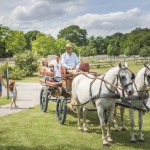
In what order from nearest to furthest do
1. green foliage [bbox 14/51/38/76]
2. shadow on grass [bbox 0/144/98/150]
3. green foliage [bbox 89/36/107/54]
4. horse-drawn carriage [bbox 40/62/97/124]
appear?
shadow on grass [bbox 0/144/98/150] → horse-drawn carriage [bbox 40/62/97/124] → green foliage [bbox 14/51/38/76] → green foliage [bbox 89/36/107/54]

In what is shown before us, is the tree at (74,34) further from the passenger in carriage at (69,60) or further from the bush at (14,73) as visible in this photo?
the passenger in carriage at (69,60)

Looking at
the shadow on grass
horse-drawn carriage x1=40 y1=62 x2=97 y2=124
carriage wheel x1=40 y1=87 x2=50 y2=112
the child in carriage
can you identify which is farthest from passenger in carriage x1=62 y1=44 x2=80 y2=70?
the shadow on grass

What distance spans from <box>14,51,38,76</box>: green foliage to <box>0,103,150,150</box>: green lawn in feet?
80.0

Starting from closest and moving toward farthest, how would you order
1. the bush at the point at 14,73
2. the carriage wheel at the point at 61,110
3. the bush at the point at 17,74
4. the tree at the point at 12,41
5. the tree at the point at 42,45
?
the carriage wheel at the point at 61,110, the bush at the point at 14,73, the bush at the point at 17,74, the tree at the point at 12,41, the tree at the point at 42,45

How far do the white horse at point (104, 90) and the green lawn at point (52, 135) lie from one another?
601 mm

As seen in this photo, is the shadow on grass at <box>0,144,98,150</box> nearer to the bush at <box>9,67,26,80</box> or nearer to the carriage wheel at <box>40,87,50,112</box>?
the carriage wheel at <box>40,87,50,112</box>

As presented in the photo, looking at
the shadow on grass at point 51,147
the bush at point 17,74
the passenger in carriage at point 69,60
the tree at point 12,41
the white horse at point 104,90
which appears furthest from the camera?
the tree at point 12,41

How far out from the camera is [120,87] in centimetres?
874

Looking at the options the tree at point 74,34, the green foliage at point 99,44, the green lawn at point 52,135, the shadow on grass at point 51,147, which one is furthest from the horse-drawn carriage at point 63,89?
the tree at point 74,34

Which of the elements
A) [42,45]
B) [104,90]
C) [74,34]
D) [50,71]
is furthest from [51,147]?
[74,34]

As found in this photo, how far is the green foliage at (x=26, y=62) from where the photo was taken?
123ft

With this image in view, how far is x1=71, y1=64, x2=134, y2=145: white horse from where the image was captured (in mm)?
8398

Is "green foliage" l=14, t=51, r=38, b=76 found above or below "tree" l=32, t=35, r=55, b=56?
below

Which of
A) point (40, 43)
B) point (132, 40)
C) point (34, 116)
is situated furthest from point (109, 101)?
point (132, 40)
